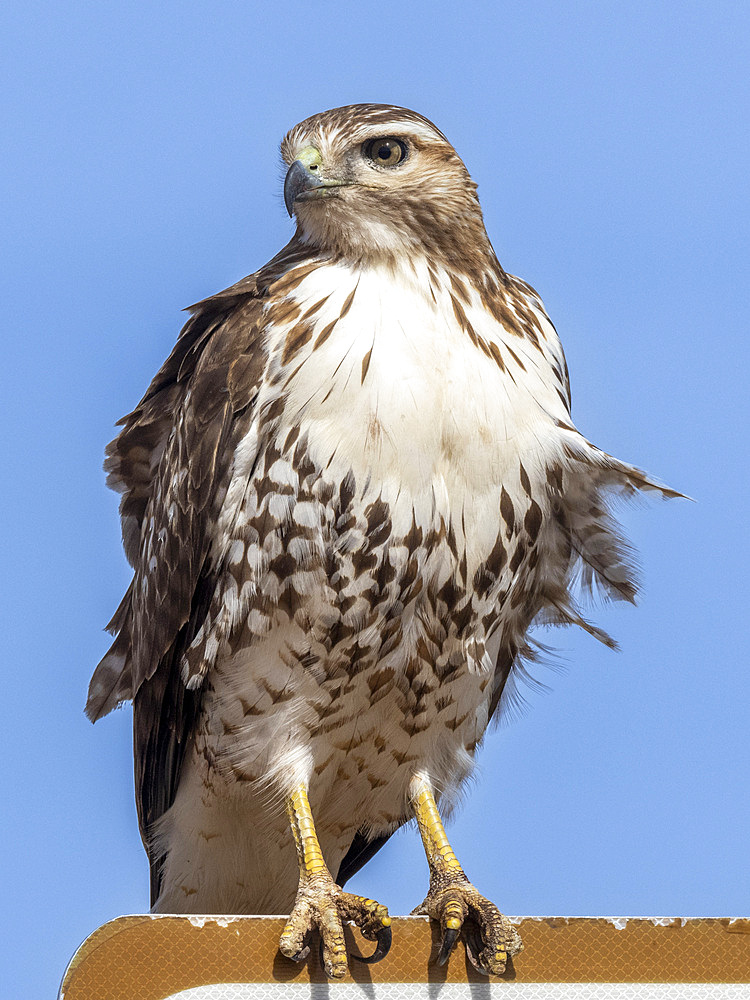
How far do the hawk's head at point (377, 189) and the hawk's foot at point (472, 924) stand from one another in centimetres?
186

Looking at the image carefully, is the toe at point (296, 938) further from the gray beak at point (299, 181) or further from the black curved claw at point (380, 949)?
the gray beak at point (299, 181)

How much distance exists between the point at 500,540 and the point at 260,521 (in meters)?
0.70

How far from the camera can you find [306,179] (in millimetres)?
3762

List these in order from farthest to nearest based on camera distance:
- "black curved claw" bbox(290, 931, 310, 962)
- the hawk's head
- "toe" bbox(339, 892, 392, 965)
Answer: the hawk's head, "toe" bbox(339, 892, 392, 965), "black curved claw" bbox(290, 931, 310, 962)

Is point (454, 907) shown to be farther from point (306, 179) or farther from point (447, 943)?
point (306, 179)

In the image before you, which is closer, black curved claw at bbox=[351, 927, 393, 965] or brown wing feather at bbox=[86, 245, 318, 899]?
black curved claw at bbox=[351, 927, 393, 965]

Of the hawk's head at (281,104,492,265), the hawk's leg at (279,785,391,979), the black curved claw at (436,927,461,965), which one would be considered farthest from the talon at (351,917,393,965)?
the hawk's head at (281,104,492,265)

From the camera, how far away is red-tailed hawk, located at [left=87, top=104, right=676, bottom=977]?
3.42 m

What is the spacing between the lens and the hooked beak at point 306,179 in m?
3.76

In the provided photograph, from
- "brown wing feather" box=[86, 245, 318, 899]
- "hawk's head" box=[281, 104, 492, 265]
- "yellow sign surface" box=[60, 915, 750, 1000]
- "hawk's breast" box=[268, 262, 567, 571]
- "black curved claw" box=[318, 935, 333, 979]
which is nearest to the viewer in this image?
"yellow sign surface" box=[60, 915, 750, 1000]

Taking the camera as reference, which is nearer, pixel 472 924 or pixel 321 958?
pixel 321 958

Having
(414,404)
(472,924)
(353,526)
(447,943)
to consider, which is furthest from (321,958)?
(414,404)

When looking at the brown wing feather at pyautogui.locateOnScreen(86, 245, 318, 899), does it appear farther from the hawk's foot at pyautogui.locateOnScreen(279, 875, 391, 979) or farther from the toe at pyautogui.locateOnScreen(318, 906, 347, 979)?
the toe at pyautogui.locateOnScreen(318, 906, 347, 979)

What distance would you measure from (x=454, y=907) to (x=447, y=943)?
494 mm
